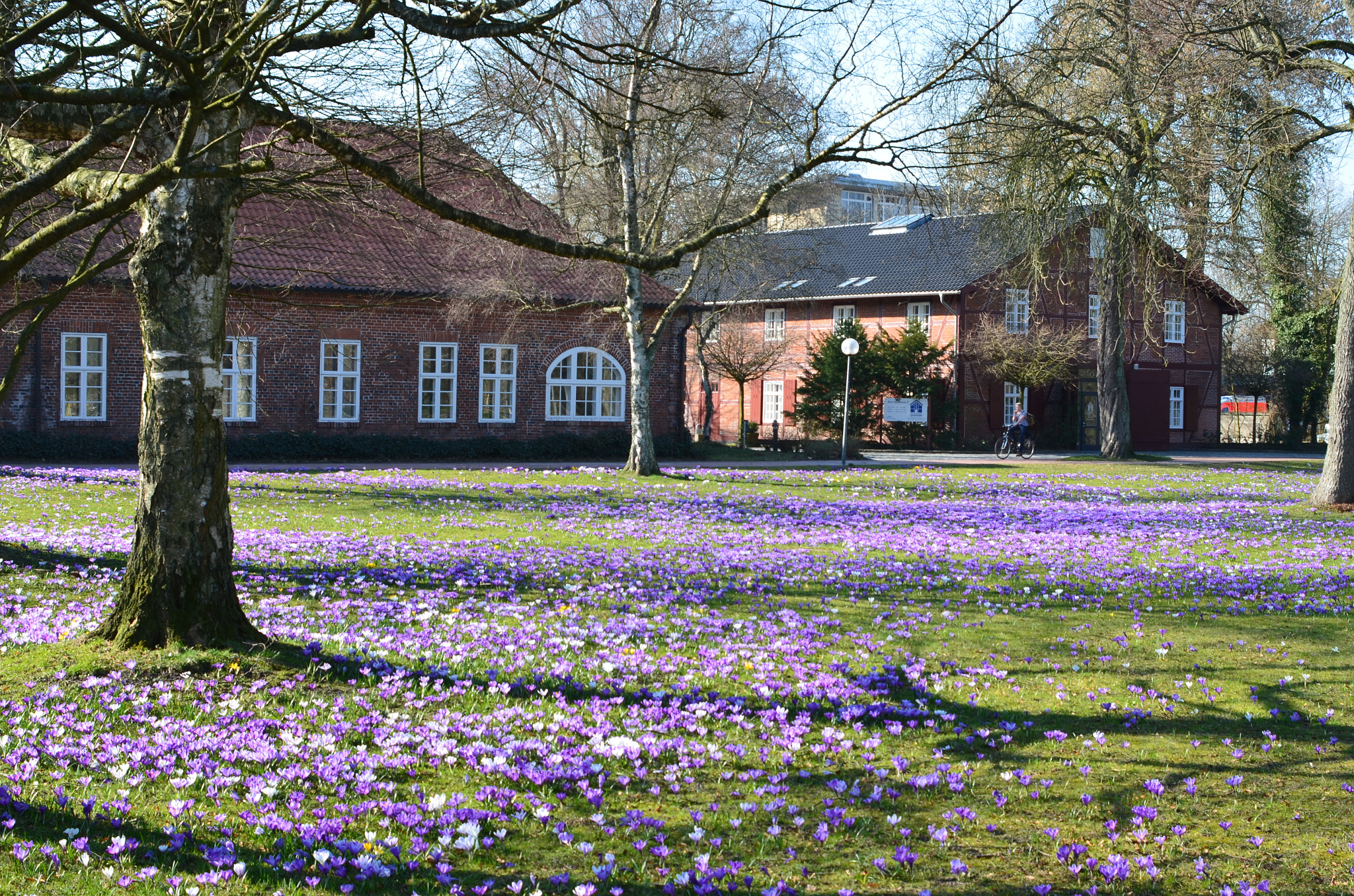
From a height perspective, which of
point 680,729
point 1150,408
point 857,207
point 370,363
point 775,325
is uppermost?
point 857,207

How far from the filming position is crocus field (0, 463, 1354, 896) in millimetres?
3709

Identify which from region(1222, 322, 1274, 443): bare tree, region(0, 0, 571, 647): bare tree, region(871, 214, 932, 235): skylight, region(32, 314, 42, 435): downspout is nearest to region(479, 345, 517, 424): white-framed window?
region(32, 314, 42, 435): downspout

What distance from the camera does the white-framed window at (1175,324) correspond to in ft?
155

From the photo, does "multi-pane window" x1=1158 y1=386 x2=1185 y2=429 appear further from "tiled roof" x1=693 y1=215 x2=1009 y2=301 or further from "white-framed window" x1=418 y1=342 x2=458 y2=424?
"white-framed window" x1=418 y1=342 x2=458 y2=424

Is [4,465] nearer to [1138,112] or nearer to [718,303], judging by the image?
[1138,112]

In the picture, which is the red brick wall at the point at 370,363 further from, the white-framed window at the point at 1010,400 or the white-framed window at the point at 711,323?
the white-framed window at the point at 1010,400

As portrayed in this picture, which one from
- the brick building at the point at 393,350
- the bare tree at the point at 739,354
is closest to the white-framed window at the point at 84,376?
the brick building at the point at 393,350

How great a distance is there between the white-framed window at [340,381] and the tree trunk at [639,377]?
770cm

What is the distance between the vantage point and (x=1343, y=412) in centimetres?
1759

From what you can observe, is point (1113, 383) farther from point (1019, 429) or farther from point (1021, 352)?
point (1021, 352)

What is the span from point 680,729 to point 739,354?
3445 centimetres

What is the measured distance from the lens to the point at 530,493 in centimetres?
1866

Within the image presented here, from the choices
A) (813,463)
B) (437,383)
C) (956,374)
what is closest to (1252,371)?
(956,374)

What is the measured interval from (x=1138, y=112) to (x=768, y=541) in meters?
8.87
